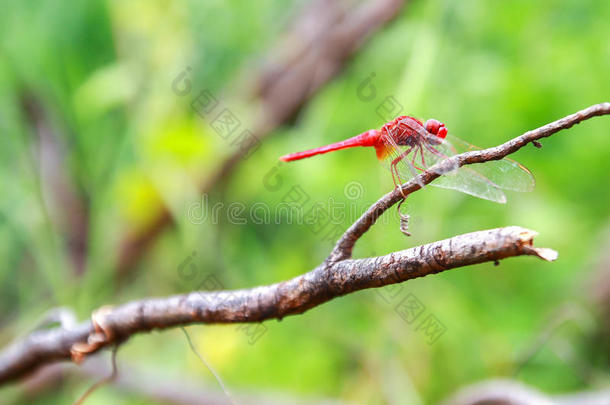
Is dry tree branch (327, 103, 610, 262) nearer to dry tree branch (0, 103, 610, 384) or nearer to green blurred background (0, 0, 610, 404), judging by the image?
dry tree branch (0, 103, 610, 384)

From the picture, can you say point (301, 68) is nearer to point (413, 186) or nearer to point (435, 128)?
point (435, 128)

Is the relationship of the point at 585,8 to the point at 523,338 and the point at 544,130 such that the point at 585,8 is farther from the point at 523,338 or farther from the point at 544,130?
the point at 544,130

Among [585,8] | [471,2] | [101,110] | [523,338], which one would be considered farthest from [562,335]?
[101,110]

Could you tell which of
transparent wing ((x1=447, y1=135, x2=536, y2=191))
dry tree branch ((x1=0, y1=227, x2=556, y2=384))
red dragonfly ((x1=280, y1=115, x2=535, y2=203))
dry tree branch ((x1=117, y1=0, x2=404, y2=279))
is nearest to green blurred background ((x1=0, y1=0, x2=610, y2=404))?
dry tree branch ((x1=117, y1=0, x2=404, y2=279))

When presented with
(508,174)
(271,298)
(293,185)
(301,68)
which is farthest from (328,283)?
(301,68)

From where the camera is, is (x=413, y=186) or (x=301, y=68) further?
(x=301, y=68)
